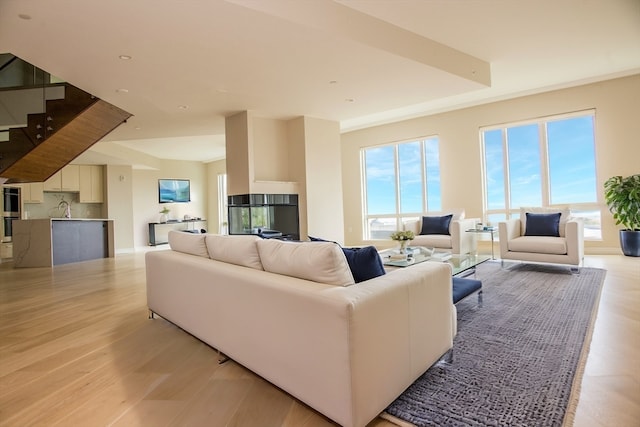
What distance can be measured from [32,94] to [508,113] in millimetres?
7801

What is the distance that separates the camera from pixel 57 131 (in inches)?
172

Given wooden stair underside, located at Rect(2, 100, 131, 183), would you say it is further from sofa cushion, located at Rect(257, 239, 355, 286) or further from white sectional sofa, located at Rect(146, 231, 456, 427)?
sofa cushion, located at Rect(257, 239, 355, 286)

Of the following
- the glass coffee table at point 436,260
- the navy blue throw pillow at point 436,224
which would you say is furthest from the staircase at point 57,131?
the navy blue throw pillow at point 436,224

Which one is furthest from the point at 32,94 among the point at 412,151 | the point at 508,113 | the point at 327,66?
the point at 508,113

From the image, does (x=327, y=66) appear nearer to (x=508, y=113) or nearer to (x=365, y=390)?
(x=365, y=390)

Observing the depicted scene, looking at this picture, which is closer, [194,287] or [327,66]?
[194,287]

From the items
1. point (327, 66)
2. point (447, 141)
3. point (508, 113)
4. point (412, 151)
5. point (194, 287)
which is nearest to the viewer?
point (194, 287)

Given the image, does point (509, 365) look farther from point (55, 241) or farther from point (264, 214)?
point (55, 241)

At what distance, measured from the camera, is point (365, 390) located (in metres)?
1.27

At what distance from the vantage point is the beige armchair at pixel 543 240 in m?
3.97

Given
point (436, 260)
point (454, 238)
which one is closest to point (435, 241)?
point (454, 238)

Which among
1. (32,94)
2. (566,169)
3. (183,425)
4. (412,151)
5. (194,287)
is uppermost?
(32,94)

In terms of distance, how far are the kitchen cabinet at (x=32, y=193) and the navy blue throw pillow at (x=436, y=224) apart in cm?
864

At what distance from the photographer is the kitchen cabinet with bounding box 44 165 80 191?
302 inches
